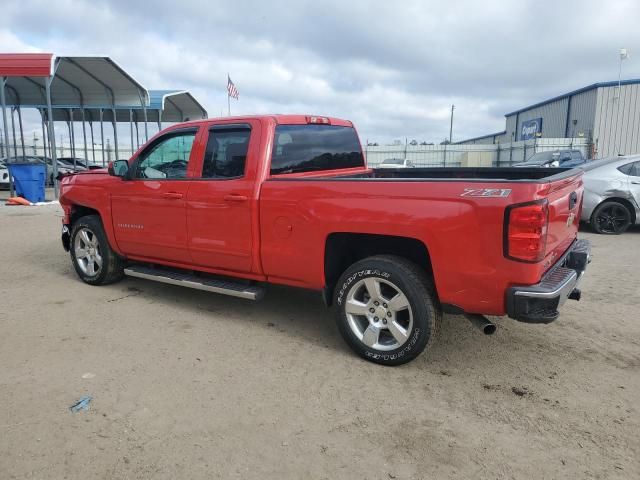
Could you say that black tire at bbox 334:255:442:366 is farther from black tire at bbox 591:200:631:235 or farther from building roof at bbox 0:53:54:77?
building roof at bbox 0:53:54:77

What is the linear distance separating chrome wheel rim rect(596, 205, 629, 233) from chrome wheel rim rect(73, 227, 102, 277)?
8.73 meters

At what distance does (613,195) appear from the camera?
913cm

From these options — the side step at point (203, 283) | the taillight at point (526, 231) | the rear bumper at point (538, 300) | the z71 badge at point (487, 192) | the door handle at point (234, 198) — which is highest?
the z71 badge at point (487, 192)

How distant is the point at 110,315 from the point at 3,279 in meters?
2.33

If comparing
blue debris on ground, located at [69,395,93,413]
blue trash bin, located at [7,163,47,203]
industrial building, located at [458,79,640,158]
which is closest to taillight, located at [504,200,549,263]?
blue debris on ground, located at [69,395,93,413]

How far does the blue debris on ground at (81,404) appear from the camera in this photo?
3033 millimetres

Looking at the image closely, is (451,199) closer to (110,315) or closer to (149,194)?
(149,194)

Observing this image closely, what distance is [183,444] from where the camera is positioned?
8.84ft

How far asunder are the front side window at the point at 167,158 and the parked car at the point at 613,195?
25.3 feet

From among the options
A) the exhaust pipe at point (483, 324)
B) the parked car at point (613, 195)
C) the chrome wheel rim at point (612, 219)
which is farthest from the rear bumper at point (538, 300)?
the chrome wheel rim at point (612, 219)

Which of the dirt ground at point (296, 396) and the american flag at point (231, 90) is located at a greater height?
the american flag at point (231, 90)

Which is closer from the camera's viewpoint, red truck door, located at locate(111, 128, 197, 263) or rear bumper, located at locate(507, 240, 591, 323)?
rear bumper, located at locate(507, 240, 591, 323)

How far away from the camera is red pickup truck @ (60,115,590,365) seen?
122 inches

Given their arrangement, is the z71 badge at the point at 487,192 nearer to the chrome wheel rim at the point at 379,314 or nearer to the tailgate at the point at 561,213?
the tailgate at the point at 561,213
